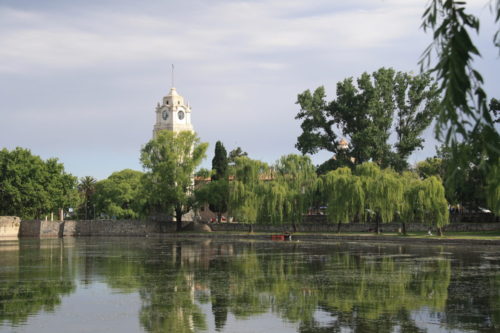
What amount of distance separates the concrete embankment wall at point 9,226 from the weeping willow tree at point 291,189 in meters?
30.5

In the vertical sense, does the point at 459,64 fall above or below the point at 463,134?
above

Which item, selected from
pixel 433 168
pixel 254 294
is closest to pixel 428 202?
pixel 433 168

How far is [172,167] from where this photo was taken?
243 feet

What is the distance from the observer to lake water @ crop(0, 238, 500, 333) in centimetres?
1708

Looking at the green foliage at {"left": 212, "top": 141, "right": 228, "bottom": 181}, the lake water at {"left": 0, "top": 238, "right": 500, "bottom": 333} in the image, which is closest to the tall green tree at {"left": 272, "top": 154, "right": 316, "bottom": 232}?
the green foliage at {"left": 212, "top": 141, "right": 228, "bottom": 181}

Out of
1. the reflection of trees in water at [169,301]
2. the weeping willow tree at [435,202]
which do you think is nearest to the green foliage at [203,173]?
the weeping willow tree at [435,202]

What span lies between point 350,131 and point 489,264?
127 ft

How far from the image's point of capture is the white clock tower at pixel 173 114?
114250mm

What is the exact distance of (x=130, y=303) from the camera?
2080cm

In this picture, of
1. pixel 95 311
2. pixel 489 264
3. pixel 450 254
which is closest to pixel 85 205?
pixel 450 254

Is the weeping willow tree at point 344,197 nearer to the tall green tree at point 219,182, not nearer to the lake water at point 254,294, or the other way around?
the tall green tree at point 219,182

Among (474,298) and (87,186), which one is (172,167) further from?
(474,298)

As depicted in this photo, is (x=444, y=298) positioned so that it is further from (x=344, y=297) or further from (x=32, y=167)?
(x=32, y=167)

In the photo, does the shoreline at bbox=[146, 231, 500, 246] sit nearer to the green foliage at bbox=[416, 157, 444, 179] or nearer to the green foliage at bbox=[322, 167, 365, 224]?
the green foliage at bbox=[322, 167, 365, 224]
